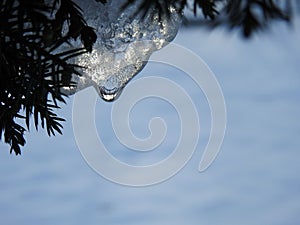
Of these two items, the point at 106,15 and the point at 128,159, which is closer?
the point at 106,15

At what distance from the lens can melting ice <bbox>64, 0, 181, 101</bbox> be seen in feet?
0.91

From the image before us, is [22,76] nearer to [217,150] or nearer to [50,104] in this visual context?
[50,104]

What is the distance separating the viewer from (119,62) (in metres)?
0.30

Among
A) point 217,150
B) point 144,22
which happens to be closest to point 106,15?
point 144,22

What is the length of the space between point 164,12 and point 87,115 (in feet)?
0.35

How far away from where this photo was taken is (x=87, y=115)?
343mm

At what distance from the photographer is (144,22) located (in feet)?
0.91

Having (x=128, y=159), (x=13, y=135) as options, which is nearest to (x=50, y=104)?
(x=13, y=135)

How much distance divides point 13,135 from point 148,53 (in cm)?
10

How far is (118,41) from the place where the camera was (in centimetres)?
29

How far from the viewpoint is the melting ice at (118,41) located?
278mm

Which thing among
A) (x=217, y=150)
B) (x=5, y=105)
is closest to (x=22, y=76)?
(x=5, y=105)

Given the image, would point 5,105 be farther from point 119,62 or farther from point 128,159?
point 128,159

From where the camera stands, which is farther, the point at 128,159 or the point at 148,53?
the point at 128,159
